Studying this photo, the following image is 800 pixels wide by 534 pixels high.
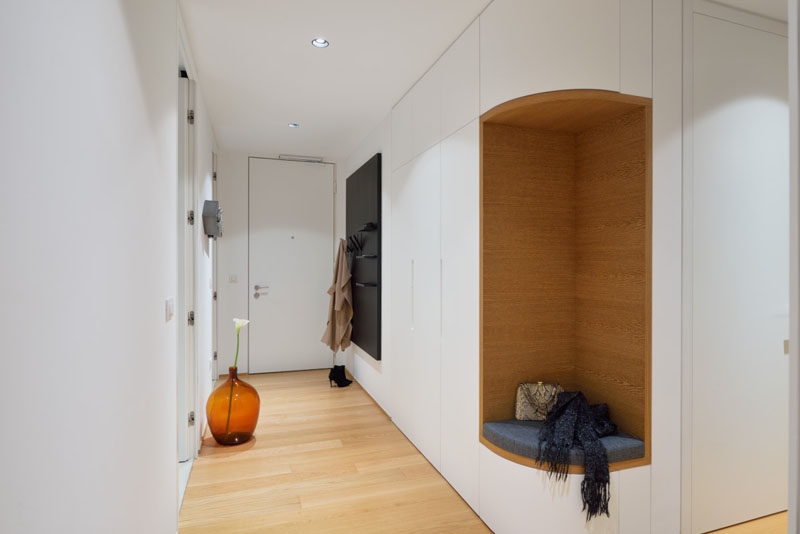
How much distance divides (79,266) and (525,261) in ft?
6.30

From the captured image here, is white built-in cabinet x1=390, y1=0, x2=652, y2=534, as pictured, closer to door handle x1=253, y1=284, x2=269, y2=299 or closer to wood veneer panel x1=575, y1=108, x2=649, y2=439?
wood veneer panel x1=575, y1=108, x2=649, y2=439

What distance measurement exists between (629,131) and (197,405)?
300 centimetres

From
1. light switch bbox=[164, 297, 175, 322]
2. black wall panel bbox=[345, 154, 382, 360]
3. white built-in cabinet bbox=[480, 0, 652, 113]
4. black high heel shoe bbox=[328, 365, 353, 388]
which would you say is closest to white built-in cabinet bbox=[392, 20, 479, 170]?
white built-in cabinet bbox=[480, 0, 652, 113]

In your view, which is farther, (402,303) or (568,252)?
(402,303)

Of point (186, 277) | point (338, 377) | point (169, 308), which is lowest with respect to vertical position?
point (338, 377)

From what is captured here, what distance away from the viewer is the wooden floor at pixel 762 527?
202 centimetres

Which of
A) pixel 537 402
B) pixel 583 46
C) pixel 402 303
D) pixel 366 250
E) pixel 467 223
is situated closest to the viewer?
pixel 583 46

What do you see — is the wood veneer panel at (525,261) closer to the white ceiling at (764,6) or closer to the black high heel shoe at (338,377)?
the white ceiling at (764,6)

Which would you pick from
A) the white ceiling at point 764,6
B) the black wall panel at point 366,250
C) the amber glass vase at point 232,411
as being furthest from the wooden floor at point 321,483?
the white ceiling at point 764,6

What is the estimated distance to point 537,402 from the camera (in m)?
2.22

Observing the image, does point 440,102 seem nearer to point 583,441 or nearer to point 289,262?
point 583,441

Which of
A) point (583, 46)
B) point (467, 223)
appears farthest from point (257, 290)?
point (583, 46)

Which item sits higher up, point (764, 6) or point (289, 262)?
point (764, 6)

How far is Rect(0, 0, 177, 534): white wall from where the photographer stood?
0.69 meters
